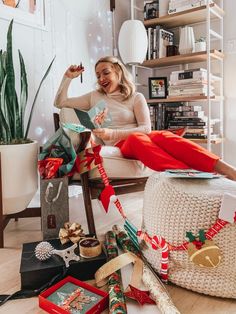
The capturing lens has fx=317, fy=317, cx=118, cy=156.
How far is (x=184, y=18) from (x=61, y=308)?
238 cm

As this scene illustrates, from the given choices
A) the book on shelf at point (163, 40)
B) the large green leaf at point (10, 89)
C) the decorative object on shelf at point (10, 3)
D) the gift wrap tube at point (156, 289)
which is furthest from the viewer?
the book on shelf at point (163, 40)

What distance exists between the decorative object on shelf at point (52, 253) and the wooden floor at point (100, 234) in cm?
13

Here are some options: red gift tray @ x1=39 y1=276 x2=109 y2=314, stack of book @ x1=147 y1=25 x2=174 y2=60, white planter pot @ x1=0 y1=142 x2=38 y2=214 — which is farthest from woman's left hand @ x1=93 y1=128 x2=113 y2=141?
stack of book @ x1=147 y1=25 x2=174 y2=60

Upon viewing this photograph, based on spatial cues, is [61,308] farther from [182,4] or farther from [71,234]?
[182,4]

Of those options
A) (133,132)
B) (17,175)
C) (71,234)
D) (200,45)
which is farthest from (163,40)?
(71,234)

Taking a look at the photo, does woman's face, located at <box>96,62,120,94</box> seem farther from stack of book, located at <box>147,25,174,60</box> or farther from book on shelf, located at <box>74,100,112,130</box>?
stack of book, located at <box>147,25,174,60</box>

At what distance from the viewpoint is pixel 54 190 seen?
4.56 feet

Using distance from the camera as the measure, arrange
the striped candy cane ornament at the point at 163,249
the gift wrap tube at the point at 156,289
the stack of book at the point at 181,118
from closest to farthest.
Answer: the gift wrap tube at the point at 156,289
the striped candy cane ornament at the point at 163,249
the stack of book at the point at 181,118

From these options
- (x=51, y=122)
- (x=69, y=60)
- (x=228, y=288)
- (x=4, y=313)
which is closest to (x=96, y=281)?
→ (x=4, y=313)

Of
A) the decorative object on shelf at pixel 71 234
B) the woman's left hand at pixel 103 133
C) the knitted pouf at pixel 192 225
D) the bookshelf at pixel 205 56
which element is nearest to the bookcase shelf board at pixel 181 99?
the bookshelf at pixel 205 56

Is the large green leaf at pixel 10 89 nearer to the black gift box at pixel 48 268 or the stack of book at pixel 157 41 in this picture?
the black gift box at pixel 48 268

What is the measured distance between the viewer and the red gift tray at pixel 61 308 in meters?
0.91

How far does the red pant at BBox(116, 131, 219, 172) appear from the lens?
1.30m

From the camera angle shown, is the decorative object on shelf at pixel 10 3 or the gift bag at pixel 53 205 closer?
the gift bag at pixel 53 205
